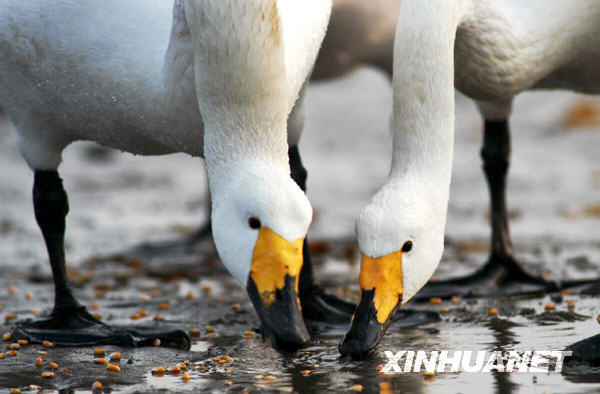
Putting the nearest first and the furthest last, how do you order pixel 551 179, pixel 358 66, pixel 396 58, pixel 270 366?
pixel 270 366 → pixel 396 58 → pixel 358 66 → pixel 551 179

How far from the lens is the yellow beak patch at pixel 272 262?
5.04m

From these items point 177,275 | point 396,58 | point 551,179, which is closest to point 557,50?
point 396,58

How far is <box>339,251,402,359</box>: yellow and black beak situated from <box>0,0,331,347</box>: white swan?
0.27 metres

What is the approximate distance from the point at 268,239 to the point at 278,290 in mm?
248

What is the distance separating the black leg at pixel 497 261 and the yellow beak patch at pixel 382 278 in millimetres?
1975

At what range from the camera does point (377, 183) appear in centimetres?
1226

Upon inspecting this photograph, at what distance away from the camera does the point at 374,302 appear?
5.29 metres

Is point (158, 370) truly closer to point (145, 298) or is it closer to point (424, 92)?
point (424, 92)

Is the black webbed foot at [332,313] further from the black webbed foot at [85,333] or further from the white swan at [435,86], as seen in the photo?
the white swan at [435,86]

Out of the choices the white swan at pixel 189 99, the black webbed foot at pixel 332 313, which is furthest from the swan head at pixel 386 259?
the black webbed foot at pixel 332 313

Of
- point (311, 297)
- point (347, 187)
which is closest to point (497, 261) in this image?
point (311, 297)

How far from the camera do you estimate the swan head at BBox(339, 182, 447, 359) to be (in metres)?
5.24

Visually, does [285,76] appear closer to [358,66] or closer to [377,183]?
[358,66]

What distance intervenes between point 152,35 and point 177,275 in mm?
2820
